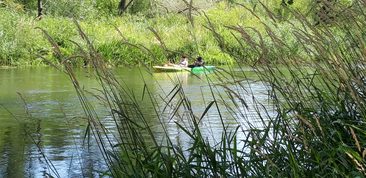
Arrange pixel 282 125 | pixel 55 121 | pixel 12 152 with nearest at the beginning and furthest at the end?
pixel 282 125
pixel 12 152
pixel 55 121

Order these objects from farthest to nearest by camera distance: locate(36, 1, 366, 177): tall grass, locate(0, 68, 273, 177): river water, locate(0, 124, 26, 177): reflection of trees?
locate(0, 124, 26, 177): reflection of trees
locate(0, 68, 273, 177): river water
locate(36, 1, 366, 177): tall grass

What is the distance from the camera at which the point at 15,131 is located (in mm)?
11086

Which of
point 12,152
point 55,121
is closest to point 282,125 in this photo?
point 12,152

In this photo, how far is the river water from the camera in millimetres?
5531

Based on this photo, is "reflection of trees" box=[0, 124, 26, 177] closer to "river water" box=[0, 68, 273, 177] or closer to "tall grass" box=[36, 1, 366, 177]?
"river water" box=[0, 68, 273, 177]

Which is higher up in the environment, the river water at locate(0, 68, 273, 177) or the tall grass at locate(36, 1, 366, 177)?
the tall grass at locate(36, 1, 366, 177)

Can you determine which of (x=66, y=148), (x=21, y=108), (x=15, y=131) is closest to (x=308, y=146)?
(x=66, y=148)

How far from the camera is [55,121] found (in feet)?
39.8

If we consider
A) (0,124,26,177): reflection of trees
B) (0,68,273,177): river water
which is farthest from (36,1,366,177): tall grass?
(0,124,26,177): reflection of trees

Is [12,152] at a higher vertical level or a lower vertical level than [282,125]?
lower

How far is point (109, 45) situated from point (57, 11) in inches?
332

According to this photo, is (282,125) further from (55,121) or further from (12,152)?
(55,121)

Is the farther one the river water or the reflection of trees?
the reflection of trees

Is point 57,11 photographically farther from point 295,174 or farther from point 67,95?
point 295,174
